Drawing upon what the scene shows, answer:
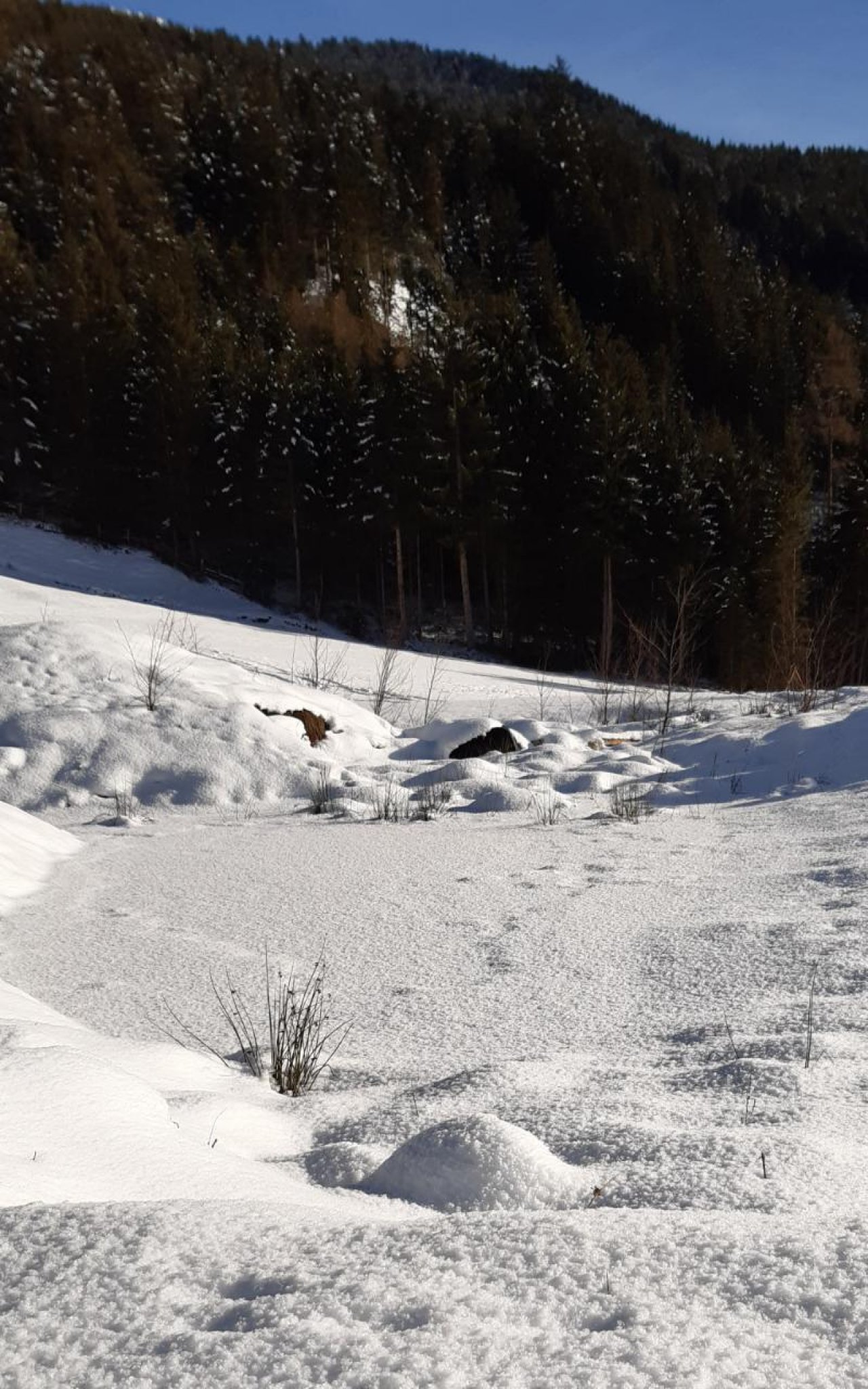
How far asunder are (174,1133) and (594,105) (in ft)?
368

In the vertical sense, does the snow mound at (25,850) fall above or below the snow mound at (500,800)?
below

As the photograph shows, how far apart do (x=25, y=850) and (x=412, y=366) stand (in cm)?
2700

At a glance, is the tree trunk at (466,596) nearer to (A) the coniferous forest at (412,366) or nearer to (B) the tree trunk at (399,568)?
(A) the coniferous forest at (412,366)

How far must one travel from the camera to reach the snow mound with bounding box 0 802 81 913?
505 cm

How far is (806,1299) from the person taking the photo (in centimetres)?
101

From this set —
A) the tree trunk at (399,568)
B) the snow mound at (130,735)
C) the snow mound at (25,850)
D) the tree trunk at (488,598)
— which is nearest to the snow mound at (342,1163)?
the snow mound at (25,850)

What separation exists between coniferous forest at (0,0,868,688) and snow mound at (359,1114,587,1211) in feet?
31.9

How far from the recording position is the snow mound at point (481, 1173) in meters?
1.61

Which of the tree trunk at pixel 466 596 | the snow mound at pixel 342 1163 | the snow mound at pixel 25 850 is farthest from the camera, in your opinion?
the tree trunk at pixel 466 596

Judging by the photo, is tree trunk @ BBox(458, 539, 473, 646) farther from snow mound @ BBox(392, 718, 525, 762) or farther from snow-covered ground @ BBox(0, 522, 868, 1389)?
snow-covered ground @ BBox(0, 522, 868, 1389)

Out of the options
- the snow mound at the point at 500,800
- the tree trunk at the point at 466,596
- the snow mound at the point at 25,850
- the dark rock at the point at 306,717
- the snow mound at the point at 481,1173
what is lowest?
the snow mound at the point at 25,850

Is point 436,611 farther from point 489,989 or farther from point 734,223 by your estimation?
point 734,223

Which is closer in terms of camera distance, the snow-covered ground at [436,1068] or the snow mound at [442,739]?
the snow-covered ground at [436,1068]

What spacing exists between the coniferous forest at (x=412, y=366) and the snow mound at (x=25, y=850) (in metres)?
7.17
